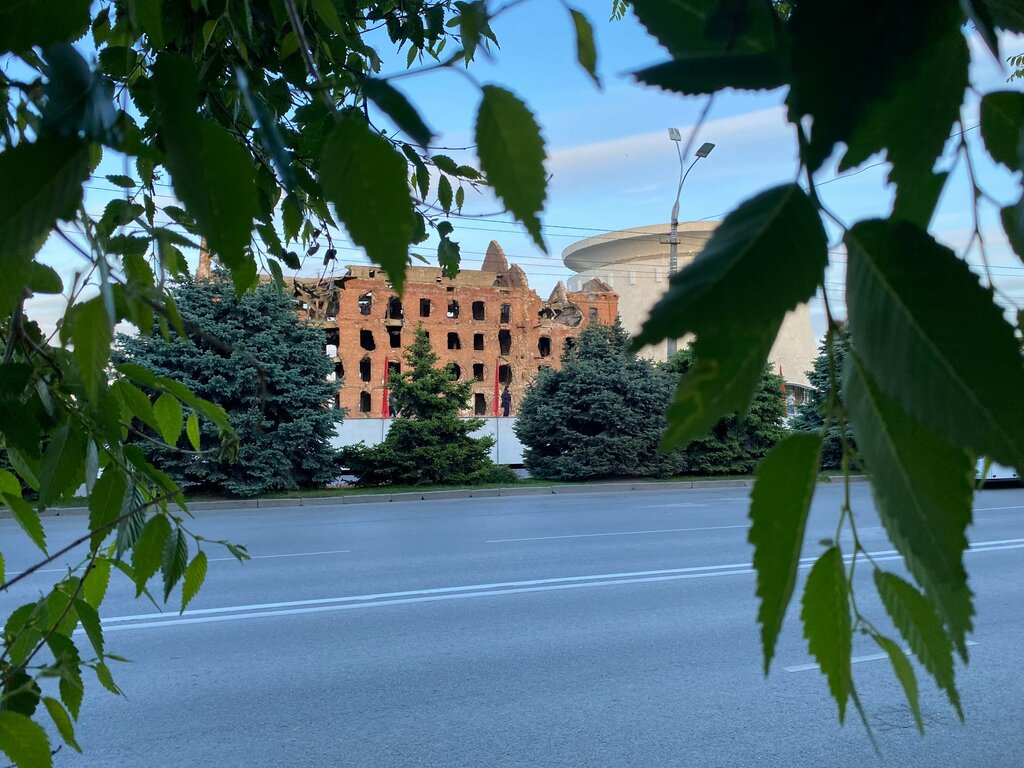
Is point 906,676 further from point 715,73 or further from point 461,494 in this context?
point 461,494

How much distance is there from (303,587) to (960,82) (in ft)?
27.1

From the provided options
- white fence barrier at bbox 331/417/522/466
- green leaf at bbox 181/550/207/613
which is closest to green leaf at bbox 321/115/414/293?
green leaf at bbox 181/550/207/613

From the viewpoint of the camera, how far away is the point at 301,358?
17938 millimetres

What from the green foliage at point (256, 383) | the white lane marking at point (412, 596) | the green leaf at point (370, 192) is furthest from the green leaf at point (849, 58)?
the green foliage at point (256, 383)

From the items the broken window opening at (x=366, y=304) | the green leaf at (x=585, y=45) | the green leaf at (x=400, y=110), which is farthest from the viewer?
the broken window opening at (x=366, y=304)

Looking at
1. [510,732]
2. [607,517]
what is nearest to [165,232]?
[510,732]

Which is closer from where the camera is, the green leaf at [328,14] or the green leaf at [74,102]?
the green leaf at [74,102]

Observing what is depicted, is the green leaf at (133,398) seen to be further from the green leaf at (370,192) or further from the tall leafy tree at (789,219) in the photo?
the green leaf at (370,192)

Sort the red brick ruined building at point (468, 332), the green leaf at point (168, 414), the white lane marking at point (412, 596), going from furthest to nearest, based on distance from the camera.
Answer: the red brick ruined building at point (468, 332), the white lane marking at point (412, 596), the green leaf at point (168, 414)

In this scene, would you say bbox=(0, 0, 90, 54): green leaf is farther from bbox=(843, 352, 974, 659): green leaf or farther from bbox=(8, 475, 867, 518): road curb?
bbox=(8, 475, 867, 518): road curb

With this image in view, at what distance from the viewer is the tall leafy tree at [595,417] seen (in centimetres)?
1931

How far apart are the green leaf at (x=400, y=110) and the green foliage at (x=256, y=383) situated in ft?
49.8

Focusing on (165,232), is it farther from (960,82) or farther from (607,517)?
(607,517)

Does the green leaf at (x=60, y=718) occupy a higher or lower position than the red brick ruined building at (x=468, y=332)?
lower
